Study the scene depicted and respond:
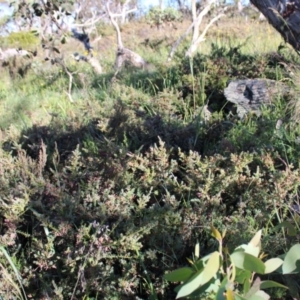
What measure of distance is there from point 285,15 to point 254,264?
2781mm

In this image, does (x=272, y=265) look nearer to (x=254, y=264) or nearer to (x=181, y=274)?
(x=254, y=264)

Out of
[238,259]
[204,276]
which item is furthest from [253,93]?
[204,276]

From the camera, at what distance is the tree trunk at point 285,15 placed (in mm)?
3326

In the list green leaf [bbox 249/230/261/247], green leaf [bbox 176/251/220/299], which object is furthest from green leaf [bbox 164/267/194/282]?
green leaf [bbox 249/230/261/247]

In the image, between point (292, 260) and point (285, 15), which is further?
point (285, 15)

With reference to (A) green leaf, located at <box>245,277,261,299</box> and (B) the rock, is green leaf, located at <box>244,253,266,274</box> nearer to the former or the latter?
(A) green leaf, located at <box>245,277,261,299</box>

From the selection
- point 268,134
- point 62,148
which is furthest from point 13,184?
point 268,134

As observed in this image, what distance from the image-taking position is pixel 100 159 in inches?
102

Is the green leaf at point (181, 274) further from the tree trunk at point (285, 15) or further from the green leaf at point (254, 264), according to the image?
the tree trunk at point (285, 15)

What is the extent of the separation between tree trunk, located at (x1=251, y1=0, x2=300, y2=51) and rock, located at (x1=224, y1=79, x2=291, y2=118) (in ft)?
1.29

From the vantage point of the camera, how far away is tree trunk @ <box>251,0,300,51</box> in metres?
3.33

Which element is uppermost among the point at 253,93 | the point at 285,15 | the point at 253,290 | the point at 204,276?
the point at 285,15

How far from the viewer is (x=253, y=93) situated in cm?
376

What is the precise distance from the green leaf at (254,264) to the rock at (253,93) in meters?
2.46
